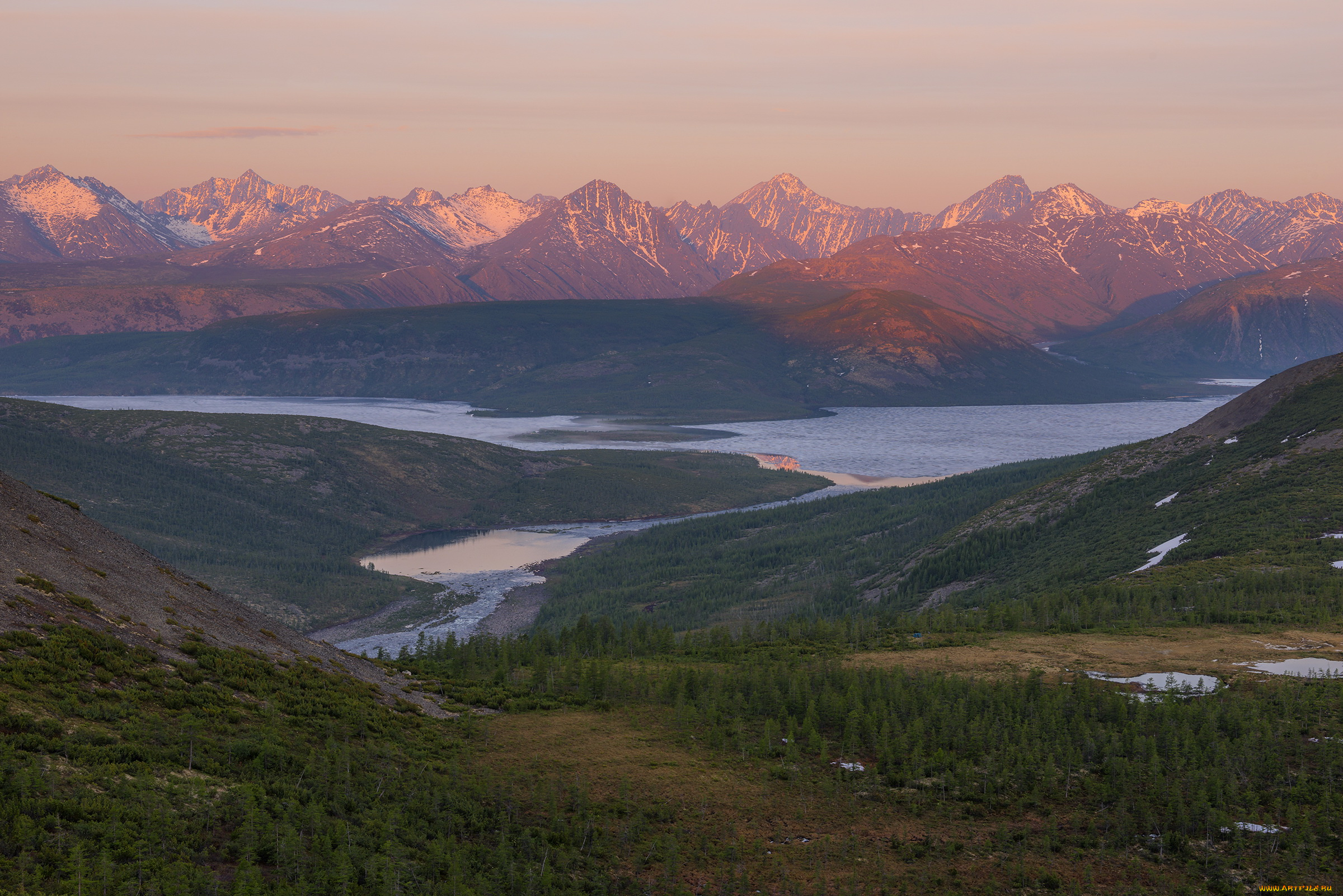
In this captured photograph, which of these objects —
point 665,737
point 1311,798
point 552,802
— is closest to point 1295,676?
point 1311,798

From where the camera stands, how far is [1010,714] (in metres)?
56.3

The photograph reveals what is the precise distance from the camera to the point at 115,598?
52125mm

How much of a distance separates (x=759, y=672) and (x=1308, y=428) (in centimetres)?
9683

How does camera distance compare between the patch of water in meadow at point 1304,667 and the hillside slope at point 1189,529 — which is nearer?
the patch of water in meadow at point 1304,667

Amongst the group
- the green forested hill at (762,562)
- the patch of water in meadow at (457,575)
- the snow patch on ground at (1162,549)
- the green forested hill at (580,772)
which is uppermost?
the snow patch on ground at (1162,549)

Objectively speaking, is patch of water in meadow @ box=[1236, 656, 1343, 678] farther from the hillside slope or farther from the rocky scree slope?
the rocky scree slope

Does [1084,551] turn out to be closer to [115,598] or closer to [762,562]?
[762,562]

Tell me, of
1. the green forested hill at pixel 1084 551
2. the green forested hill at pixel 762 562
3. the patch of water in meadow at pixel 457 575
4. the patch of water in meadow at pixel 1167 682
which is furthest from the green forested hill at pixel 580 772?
the green forested hill at pixel 762 562

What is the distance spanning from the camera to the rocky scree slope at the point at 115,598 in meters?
47.3

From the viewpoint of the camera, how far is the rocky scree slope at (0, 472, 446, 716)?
4734 centimetres

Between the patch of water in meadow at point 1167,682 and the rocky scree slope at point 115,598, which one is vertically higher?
the rocky scree slope at point 115,598

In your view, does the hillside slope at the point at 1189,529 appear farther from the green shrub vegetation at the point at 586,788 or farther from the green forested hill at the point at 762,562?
the green shrub vegetation at the point at 586,788

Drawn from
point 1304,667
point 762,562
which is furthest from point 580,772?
point 762,562

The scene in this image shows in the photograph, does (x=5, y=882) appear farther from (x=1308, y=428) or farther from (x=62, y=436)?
(x=62, y=436)
